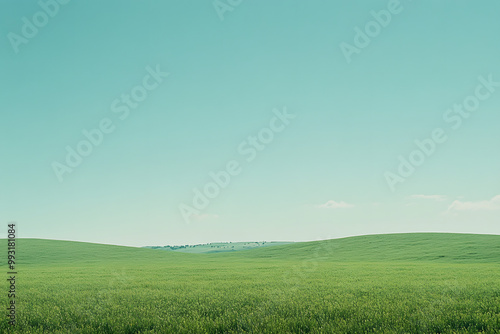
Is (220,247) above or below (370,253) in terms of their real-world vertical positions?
below

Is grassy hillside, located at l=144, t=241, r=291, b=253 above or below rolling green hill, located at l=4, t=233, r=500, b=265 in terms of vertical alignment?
below

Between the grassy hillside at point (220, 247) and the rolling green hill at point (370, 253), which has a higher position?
the rolling green hill at point (370, 253)

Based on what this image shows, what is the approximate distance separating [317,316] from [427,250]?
47.1 meters

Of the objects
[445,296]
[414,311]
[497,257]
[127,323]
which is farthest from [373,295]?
[497,257]

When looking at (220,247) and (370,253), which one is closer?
(370,253)

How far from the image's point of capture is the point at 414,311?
30.7 feet

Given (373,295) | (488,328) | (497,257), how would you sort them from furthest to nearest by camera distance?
(497,257), (373,295), (488,328)

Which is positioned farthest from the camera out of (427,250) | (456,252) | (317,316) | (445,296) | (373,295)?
(427,250)

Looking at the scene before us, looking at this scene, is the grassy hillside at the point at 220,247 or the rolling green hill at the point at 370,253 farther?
the grassy hillside at the point at 220,247

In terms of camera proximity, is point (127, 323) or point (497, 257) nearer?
point (127, 323)

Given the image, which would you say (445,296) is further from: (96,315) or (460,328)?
(96,315)

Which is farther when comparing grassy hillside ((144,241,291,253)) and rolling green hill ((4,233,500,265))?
grassy hillside ((144,241,291,253))

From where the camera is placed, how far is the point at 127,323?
8.64 m

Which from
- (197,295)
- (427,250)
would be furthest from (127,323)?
(427,250)
